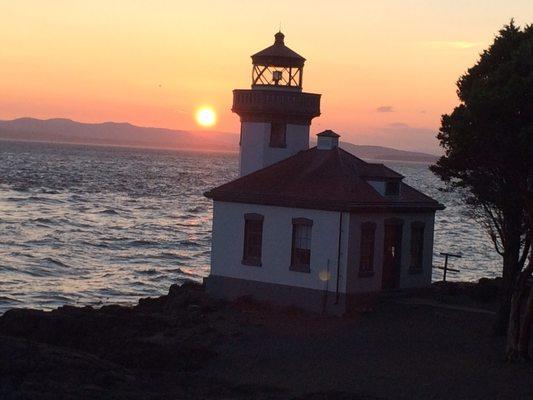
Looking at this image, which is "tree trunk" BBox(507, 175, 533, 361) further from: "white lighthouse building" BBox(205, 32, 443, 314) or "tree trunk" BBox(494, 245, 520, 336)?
"white lighthouse building" BBox(205, 32, 443, 314)

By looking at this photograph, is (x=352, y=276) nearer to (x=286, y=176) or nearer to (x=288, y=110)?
(x=286, y=176)

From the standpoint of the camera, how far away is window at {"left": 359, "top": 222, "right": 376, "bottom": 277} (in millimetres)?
30234

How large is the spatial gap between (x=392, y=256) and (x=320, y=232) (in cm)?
280

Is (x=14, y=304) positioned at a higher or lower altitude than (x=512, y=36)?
lower

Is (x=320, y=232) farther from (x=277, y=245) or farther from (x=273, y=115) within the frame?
(x=273, y=115)

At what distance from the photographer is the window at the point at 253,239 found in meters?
31.4

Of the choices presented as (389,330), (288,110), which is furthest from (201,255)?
(389,330)

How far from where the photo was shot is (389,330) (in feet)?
91.7

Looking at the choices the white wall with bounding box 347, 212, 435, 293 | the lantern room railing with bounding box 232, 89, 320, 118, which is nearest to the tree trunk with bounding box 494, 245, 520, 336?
the white wall with bounding box 347, 212, 435, 293

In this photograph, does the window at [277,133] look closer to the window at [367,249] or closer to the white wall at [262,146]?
the white wall at [262,146]

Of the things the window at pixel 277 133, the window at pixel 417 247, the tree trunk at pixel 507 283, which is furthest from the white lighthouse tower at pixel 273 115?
the tree trunk at pixel 507 283

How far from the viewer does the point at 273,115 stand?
35.9 m

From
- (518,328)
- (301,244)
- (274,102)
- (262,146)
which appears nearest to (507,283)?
(518,328)

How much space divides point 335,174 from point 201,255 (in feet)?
88.6
